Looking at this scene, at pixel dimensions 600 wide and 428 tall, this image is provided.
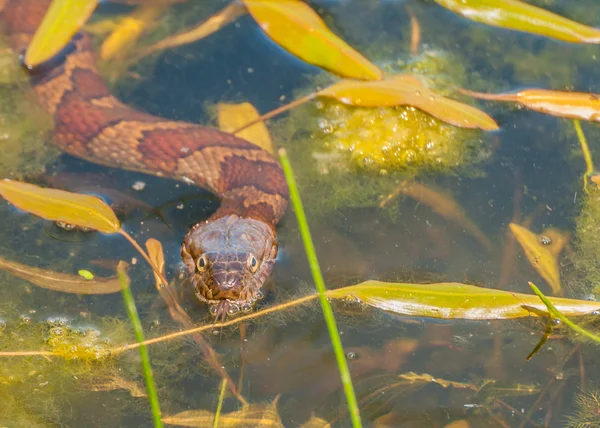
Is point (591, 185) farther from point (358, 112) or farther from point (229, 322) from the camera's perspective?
point (229, 322)

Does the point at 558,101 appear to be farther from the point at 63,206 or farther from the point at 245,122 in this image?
the point at 63,206

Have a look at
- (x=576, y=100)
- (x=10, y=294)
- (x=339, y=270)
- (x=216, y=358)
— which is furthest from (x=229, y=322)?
(x=576, y=100)

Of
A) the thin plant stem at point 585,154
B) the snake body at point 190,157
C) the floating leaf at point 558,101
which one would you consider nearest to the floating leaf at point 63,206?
the snake body at point 190,157

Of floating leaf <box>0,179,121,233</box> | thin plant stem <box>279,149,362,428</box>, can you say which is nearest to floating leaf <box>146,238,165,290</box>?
floating leaf <box>0,179,121,233</box>

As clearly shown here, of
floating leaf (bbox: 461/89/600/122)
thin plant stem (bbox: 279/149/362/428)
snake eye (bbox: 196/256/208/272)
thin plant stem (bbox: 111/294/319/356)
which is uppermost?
thin plant stem (bbox: 279/149/362/428)

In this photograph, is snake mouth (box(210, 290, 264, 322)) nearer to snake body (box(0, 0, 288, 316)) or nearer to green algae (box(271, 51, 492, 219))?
snake body (box(0, 0, 288, 316))

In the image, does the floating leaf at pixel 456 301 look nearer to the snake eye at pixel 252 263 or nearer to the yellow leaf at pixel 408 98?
the snake eye at pixel 252 263
